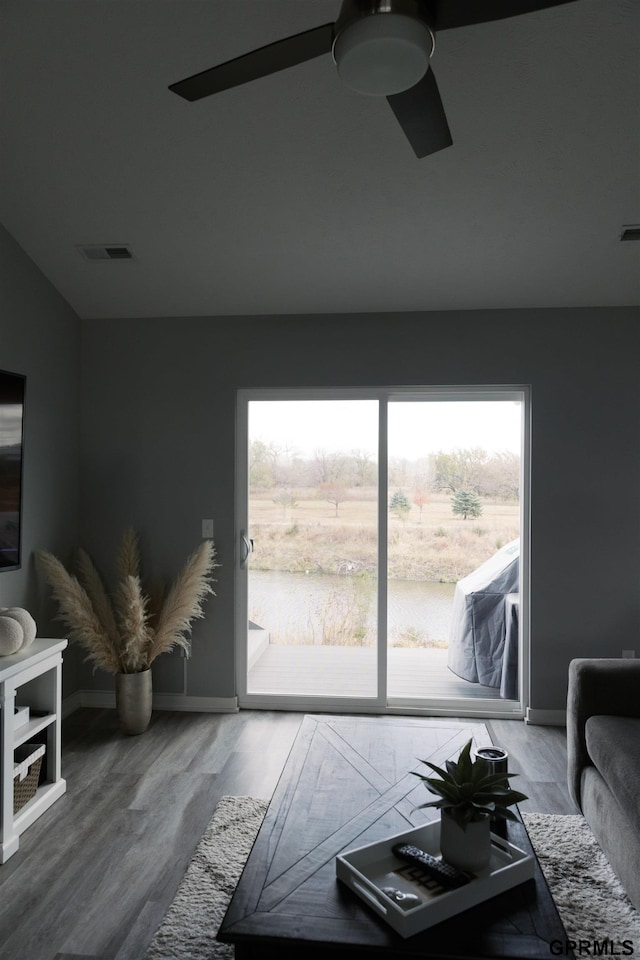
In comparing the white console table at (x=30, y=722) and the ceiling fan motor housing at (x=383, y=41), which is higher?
the ceiling fan motor housing at (x=383, y=41)

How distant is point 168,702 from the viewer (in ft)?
14.1

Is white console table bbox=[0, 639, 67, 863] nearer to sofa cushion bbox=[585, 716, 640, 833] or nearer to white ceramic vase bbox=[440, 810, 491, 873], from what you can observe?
white ceramic vase bbox=[440, 810, 491, 873]

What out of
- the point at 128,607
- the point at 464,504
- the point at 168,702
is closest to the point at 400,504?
the point at 464,504

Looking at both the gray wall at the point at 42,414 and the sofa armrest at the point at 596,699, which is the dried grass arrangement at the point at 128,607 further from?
the sofa armrest at the point at 596,699

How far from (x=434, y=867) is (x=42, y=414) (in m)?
3.17

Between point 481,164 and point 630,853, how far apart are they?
271cm

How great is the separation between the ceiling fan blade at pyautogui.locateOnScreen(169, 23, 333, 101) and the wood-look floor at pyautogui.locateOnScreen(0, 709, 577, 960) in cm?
245

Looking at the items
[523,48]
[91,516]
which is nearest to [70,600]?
[91,516]

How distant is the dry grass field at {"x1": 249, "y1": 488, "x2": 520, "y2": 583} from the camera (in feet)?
14.0

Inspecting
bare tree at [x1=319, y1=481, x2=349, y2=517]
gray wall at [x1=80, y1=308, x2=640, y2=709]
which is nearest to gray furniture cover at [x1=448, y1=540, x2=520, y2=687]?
gray wall at [x1=80, y1=308, x2=640, y2=709]

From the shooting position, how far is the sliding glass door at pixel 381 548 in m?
4.24

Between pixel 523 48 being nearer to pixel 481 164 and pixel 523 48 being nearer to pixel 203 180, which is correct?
pixel 481 164
